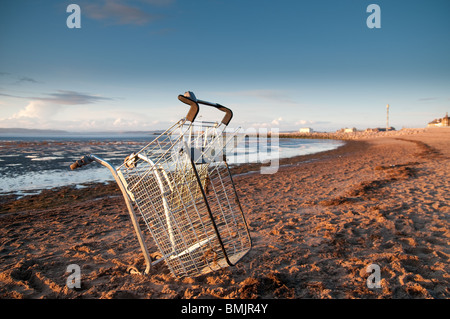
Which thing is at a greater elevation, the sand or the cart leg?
the cart leg

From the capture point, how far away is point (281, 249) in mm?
4027

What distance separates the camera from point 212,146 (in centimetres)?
300

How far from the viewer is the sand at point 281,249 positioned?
2998 millimetres

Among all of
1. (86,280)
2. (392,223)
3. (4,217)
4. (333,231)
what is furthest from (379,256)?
(4,217)

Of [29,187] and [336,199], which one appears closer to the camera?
[336,199]

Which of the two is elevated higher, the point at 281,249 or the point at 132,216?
the point at 132,216

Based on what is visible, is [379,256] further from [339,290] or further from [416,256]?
[339,290]

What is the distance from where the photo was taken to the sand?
300 cm

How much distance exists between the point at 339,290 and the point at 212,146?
2166 mm

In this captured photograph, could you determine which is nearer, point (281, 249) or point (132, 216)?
point (132, 216)

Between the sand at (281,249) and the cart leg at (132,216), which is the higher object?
the cart leg at (132,216)

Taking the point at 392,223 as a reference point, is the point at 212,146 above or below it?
above

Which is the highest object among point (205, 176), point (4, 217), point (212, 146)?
point (212, 146)
